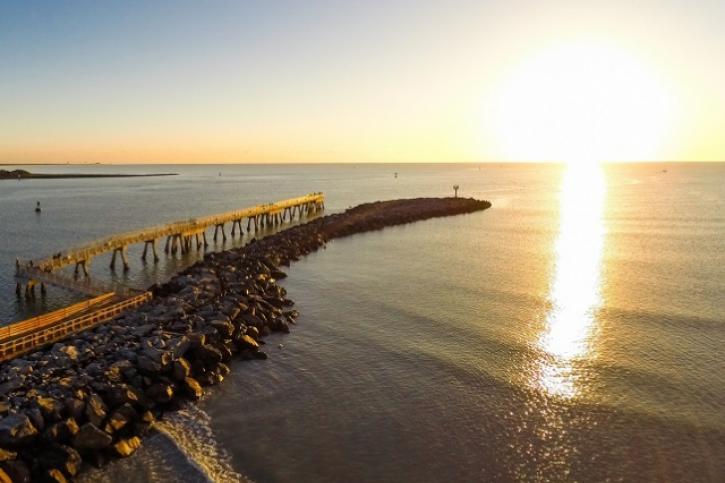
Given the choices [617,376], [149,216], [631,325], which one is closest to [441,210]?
[149,216]

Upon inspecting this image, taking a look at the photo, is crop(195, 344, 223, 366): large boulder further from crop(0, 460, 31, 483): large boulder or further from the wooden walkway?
crop(0, 460, 31, 483): large boulder

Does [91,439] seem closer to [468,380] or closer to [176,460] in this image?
[176,460]

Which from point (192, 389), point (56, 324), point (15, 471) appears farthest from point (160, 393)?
point (56, 324)

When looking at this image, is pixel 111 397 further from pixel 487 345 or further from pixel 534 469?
pixel 487 345

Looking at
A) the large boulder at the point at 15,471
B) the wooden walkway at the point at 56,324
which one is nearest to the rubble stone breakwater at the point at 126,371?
the large boulder at the point at 15,471

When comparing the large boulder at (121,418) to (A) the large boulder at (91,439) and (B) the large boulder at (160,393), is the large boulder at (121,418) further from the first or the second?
(B) the large boulder at (160,393)
